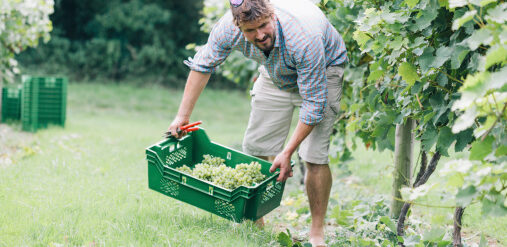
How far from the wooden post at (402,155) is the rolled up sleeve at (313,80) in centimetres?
83

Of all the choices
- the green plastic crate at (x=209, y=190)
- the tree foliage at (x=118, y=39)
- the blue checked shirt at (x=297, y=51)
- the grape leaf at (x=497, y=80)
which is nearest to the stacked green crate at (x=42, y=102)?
the green plastic crate at (x=209, y=190)

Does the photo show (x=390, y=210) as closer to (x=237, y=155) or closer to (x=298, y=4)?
(x=237, y=155)

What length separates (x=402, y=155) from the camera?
3.69m

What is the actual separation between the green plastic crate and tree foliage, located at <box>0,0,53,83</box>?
399cm

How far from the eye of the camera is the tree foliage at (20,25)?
6.62 m

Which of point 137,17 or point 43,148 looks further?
point 137,17

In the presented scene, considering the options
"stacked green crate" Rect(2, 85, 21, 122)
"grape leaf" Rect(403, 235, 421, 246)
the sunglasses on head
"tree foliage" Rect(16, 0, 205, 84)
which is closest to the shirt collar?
the sunglasses on head

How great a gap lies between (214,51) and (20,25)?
4.59 m

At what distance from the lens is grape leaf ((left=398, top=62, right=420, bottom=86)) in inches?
101

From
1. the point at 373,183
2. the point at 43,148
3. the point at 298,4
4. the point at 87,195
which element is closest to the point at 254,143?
the point at 298,4

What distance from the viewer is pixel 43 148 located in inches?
223

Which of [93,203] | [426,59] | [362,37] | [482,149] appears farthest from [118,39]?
[482,149]

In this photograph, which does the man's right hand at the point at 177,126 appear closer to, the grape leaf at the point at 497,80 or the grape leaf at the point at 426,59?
the grape leaf at the point at 426,59

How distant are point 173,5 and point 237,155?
1462 cm
